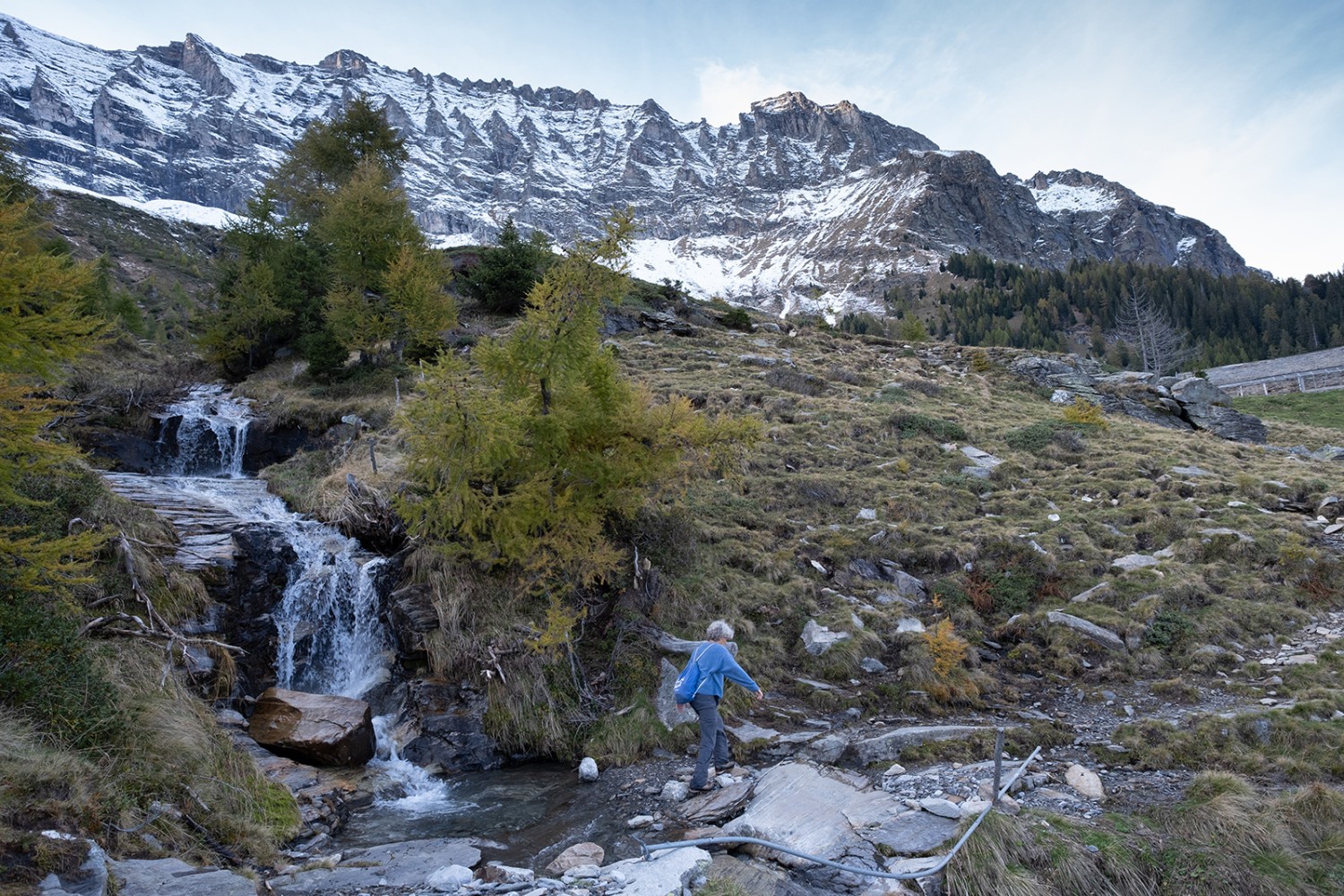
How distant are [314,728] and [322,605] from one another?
2.74 m

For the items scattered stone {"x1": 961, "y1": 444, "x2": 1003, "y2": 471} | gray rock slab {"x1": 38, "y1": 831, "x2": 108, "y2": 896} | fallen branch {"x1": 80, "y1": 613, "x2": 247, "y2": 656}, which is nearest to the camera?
gray rock slab {"x1": 38, "y1": 831, "x2": 108, "y2": 896}

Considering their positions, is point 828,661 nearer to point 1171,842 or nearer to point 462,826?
point 1171,842

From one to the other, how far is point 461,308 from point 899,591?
24.0 m

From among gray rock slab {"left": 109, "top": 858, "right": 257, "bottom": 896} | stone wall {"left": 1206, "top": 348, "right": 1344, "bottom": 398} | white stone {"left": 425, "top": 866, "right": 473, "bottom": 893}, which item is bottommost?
white stone {"left": 425, "top": 866, "right": 473, "bottom": 893}

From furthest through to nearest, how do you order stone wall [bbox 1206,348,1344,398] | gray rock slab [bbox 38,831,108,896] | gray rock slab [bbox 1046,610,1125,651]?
1. stone wall [bbox 1206,348,1344,398]
2. gray rock slab [bbox 1046,610,1125,651]
3. gray rock slab [bbox 38,831,108,896]

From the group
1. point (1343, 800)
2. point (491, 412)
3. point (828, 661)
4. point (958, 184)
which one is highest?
point (958, 184)

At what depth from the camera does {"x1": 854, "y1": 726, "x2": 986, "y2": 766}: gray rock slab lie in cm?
764

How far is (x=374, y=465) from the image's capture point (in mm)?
12234

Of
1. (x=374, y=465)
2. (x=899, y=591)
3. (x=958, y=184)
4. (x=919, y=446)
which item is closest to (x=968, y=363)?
(x=919, y=446)

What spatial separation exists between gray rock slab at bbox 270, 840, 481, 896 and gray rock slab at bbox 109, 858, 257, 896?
0.54 m

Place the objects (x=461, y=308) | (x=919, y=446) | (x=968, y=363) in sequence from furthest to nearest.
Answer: (x=968, y=363), (x=461, y=308), (x=919, y=446)

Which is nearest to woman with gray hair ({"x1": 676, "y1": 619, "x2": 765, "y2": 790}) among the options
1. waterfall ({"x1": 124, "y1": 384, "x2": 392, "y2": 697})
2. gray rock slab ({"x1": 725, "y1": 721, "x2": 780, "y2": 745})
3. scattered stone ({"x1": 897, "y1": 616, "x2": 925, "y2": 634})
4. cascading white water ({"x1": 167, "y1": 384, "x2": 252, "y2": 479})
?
gray rock slab ({"x1": 725, "y1": 721, "x2": 780, "y2": 745})

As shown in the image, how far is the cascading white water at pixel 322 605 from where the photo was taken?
840 centimetres

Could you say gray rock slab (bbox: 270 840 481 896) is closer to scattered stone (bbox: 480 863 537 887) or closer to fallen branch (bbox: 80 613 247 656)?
scattered stone (bbox: 480 863 537 887)
